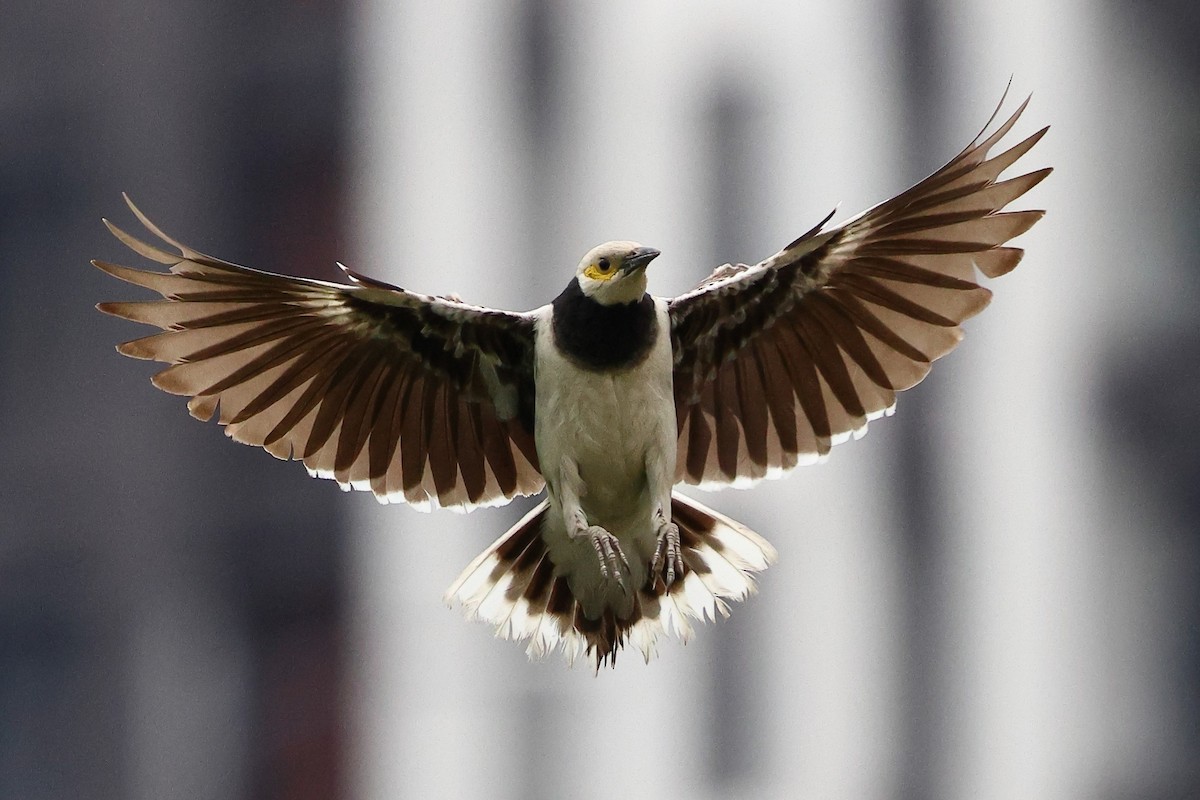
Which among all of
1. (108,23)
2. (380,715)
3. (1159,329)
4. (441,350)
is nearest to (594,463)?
(441,350)

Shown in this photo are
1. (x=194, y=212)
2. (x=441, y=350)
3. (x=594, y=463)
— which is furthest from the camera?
(x=194, y=212)

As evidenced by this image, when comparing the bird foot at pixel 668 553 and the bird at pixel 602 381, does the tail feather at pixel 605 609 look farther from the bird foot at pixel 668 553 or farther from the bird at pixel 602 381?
the bird foot at pixel 668 553

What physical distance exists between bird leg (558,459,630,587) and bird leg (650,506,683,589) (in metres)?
0.10

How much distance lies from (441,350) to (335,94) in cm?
870

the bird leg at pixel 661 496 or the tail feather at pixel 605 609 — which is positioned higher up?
the bird leg at pixel 661 496

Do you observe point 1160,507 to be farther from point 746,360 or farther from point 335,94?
point 746,360

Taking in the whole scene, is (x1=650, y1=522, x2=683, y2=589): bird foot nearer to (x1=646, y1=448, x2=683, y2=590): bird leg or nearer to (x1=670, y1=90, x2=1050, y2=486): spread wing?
(x1=646, y1=448, x2=683, y2=590): bird leg

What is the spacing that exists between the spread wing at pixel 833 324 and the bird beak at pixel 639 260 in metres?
0.34

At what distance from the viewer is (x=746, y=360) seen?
4.26 meters

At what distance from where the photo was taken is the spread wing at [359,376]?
12.6ft

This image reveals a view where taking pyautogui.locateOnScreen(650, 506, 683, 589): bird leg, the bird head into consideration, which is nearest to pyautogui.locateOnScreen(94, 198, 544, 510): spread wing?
the bird head

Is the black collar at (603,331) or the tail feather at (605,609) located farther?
the tail feather at (605,609)

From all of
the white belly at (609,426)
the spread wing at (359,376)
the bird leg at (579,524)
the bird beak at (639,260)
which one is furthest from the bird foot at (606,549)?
the bird beak at (639,260)

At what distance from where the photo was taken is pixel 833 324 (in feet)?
13.9
